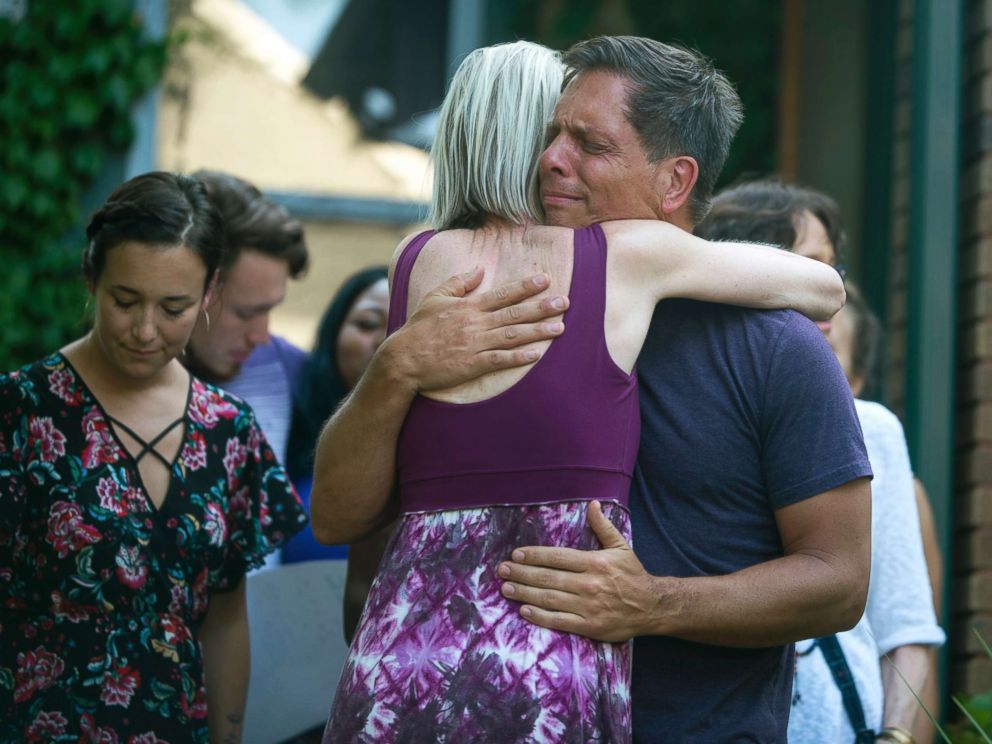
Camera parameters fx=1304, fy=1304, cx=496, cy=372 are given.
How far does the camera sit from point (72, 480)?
2385 mm

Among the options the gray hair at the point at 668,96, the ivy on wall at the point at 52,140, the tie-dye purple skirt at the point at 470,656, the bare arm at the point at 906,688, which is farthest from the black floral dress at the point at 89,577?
the ivy on wall at the point at 52,140

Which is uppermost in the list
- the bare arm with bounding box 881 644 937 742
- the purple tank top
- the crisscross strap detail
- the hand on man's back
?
the hand on man's back

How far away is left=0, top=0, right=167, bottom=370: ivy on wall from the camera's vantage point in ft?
14.4

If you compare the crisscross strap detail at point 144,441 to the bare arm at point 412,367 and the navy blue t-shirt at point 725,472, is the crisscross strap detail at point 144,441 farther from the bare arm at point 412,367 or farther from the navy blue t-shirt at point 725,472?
the navy blue t-shirt at point 725,472

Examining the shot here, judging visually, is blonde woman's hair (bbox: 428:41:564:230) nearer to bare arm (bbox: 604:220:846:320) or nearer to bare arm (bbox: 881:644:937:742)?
bare arm (bbox: 604:220:846:320)

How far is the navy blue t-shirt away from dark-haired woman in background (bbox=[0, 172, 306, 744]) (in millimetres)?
937

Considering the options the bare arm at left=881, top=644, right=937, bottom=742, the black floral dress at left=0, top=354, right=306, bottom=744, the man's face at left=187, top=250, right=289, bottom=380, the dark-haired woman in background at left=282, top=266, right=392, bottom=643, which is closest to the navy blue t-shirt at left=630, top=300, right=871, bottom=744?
the bare arm at left=881, top=644, right=937, bottom=742

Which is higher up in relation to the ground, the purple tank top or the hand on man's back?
the hand on man's back

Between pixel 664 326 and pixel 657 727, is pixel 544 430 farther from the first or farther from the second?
pixel 657 727

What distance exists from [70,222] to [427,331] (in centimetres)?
295

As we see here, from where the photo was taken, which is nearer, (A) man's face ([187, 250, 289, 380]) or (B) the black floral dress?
(B) the black floral dress

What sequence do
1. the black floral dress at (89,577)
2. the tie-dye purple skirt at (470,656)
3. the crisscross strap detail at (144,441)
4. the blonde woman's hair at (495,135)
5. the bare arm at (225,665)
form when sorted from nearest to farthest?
the tie-dye purple skirt at (470,656)
the blonde woman's hair at (495,135)
the black floral dress at (89,577)
the crisscross strap detail at (144,441)
the bare arm at (225,665)

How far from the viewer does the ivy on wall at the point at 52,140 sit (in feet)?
14.4

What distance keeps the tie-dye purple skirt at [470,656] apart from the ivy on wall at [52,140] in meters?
2.92
